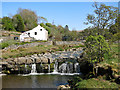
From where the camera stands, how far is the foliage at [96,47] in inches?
474

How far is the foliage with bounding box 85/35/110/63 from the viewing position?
1205 cm

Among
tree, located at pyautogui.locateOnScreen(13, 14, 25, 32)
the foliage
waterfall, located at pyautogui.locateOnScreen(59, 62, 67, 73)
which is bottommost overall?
waterfall, located at pyautogui.locateOnScreen(59, 62, 67, 73)

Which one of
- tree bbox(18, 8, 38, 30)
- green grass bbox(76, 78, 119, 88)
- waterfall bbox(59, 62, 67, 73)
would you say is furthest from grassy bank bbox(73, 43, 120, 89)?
tree bbox(18, 8, 38, 30)

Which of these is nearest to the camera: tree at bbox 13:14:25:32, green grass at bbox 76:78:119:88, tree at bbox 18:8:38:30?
green grass at bbox 76:78:119:88

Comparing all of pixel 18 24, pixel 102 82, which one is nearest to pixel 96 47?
pixel 102 82

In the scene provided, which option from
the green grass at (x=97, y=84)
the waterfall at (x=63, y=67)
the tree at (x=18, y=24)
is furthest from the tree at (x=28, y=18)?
the green grass at (x=97, y=84)

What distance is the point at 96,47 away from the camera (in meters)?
12.1

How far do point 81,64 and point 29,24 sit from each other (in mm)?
42671

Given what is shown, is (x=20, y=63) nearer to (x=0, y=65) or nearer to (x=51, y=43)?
(x=0, y=65)

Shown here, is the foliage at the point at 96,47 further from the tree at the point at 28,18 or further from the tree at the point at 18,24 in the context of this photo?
the tree at the point at 28,18

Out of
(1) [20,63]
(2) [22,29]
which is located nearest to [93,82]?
(1) [20,63]

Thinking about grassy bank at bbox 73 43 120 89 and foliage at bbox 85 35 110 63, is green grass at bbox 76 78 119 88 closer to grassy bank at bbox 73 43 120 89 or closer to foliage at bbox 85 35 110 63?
grassy bank at bbox 73 43 120 89

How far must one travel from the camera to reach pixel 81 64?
53.4 feet

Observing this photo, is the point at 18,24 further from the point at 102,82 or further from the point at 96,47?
the point at 102,82
